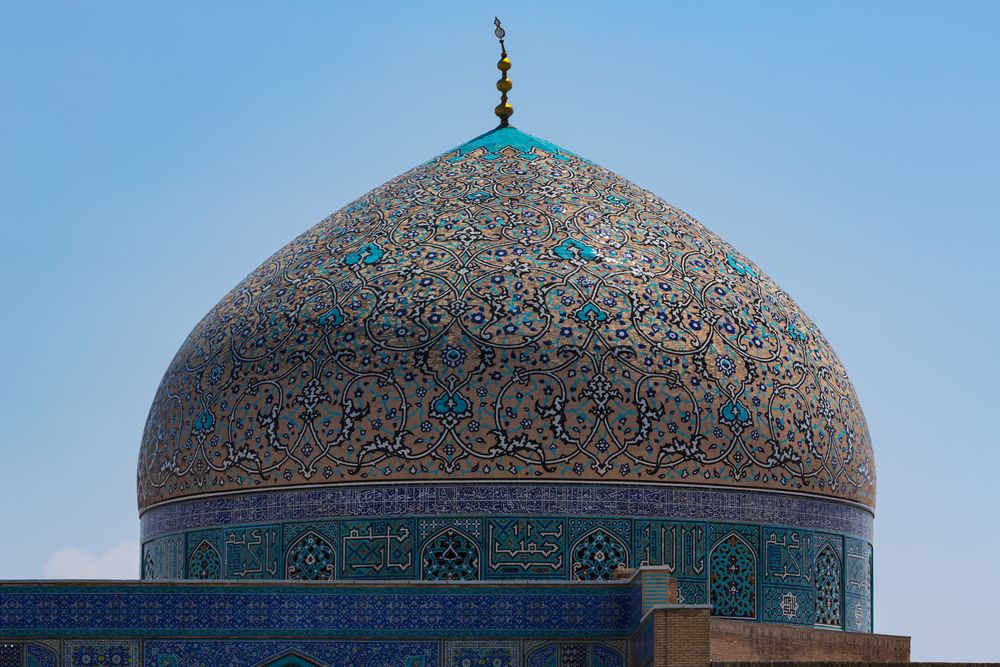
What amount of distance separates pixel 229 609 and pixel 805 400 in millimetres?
3617

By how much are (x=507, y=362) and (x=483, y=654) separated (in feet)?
5.46

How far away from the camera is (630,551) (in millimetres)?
12578

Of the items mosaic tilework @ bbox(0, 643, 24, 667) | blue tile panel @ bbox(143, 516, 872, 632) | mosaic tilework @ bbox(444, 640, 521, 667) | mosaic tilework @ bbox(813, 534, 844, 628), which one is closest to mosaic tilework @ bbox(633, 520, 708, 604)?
blue tile panel @ bbox(143, 516, 872, 632)

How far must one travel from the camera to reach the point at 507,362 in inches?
498

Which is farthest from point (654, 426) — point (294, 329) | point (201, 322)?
point (201, 322)

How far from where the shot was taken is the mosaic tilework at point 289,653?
39.4ft

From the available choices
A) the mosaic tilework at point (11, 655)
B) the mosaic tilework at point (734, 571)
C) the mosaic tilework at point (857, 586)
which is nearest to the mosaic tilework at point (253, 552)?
the mosaic tilework at point (11, 655)

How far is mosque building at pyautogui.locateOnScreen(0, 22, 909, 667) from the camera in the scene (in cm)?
1206

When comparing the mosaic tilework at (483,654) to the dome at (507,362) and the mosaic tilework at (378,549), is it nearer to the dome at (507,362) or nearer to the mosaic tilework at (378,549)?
the mosaic tilework at (378,549)

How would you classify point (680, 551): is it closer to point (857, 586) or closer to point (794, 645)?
point (794, 645)

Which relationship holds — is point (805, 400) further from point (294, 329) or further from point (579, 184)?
point (294, 329)

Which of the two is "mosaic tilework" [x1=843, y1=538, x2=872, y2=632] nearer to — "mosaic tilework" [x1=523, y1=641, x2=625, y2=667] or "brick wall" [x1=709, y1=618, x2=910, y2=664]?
"brick wall" [x1=709, y1=618, x2=910, y2=664]

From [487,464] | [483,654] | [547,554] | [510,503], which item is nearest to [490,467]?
[487,464]

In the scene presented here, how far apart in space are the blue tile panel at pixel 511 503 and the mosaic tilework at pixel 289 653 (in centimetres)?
84
